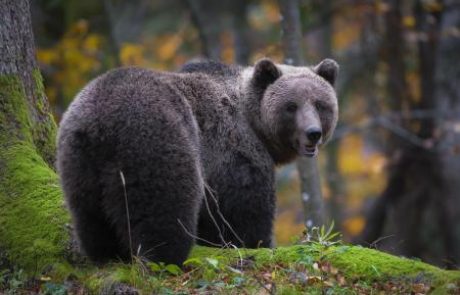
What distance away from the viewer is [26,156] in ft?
24.8

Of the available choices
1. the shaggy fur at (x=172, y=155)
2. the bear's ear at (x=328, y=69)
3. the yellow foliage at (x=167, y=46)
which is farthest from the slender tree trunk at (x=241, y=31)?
the shaggy fur at (x=172, y=155)

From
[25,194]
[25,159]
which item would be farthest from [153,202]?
[25,159]

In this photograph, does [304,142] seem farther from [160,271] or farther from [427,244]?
[427,244]

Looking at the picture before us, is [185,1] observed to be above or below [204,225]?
above

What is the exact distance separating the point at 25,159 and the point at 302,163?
435cm

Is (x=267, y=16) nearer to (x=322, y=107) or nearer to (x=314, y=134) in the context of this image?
(x=322, y=107)

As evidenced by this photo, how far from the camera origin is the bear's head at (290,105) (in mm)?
8148

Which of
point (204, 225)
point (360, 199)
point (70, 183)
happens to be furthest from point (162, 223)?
point (360, 199)

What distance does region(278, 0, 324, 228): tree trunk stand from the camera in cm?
1055

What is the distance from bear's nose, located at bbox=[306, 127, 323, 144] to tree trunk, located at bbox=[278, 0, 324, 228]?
249 cm

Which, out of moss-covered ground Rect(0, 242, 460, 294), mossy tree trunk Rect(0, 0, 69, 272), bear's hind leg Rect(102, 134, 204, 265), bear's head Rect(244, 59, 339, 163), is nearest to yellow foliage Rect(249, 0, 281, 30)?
bear's head Rect(244, 59, 339, 163)

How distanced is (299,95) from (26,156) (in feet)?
9.69

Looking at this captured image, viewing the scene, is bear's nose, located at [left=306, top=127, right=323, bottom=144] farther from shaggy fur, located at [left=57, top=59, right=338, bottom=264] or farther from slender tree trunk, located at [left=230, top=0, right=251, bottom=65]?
slender tree trunk, located at [left=230, top=0, right=251, bottom=65]

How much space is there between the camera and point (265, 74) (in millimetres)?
8477
